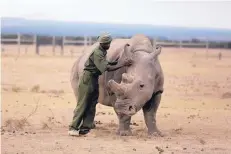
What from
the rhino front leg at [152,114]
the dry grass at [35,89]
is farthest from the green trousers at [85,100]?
the dry grass at [35,89]

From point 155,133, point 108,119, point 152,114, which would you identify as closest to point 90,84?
point 152,114

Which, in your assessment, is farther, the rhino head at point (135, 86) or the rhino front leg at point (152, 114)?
the rhino front leg at point (152, 114)

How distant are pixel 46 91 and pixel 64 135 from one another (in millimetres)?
8932

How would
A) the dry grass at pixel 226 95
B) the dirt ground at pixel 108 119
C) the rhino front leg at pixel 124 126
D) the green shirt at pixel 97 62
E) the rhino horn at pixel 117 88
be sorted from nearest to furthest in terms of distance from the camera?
the dirt ground at pixel 108 119, the rhino horn at pixel 117 88, the green shirt at pixel 97 62, the rhino front leg at pixel 124 126, the dry grass at pixel 226 95

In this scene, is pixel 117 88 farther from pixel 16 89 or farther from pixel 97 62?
pixel 16 89

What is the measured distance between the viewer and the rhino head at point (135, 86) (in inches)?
432

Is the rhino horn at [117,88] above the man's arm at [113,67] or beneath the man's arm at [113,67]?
beneath

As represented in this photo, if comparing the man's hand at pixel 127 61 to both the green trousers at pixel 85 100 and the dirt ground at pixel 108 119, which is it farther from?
the dirt ground at pixel 108 119

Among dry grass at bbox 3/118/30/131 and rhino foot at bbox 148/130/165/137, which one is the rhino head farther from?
dry grass at bbox 3/118/30/131

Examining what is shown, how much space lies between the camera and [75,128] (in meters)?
11.5

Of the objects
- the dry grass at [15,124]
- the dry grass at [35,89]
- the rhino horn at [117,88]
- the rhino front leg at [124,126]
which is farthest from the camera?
the dry grass at [35,89]

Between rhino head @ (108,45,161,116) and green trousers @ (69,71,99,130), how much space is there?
0.50 meters

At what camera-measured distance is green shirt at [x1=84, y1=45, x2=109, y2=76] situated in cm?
1116

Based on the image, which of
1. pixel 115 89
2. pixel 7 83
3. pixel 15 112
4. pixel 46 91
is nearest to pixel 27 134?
pixel 115 89
